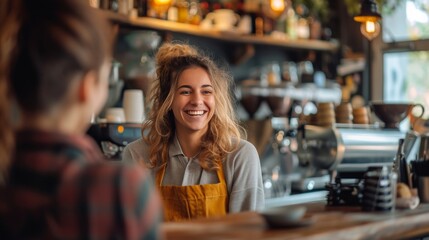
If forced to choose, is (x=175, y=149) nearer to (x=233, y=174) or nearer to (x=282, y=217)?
(x=233, y=174)

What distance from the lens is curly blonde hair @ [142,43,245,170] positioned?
10.0ft

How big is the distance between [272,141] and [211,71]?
108 inches

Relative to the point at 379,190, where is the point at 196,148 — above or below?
above

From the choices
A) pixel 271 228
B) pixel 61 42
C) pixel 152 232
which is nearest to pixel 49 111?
pixel 61 42

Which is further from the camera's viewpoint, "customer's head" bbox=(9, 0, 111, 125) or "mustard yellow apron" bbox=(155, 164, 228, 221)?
"mustard yellow apron" bbox=(155, 164, 228, 221)

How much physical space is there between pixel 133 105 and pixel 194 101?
1714 mm

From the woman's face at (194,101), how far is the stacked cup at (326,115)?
160 centimetres

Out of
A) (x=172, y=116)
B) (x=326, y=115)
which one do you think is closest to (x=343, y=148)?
(x=326, y=115)

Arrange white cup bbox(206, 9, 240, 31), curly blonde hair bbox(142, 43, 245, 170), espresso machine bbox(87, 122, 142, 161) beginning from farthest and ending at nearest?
white cup bbox(206, 9, 240, 31) → espresso machine bbox(87, 122, 142, 161) → curly blonde hair bbox(142, 43, 245, 170)

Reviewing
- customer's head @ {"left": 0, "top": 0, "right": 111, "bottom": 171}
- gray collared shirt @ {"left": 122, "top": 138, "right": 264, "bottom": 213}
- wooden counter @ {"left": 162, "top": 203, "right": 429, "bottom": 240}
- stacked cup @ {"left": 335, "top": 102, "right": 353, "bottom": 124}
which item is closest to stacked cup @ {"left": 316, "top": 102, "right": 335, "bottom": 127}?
stacked cup @ {"left": 335, "top": 102, "right": 353, "bottom": 124}

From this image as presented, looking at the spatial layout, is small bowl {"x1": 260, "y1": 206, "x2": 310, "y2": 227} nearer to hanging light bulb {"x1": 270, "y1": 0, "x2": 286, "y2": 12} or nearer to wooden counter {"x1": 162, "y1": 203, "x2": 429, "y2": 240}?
wooden counter {"x1": 162, "y1": 203, "x2": 429, "y2": 240}

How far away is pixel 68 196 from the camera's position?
1413 mm

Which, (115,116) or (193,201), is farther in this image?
(115,116)

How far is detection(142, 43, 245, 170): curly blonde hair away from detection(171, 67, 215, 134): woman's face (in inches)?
1.0
